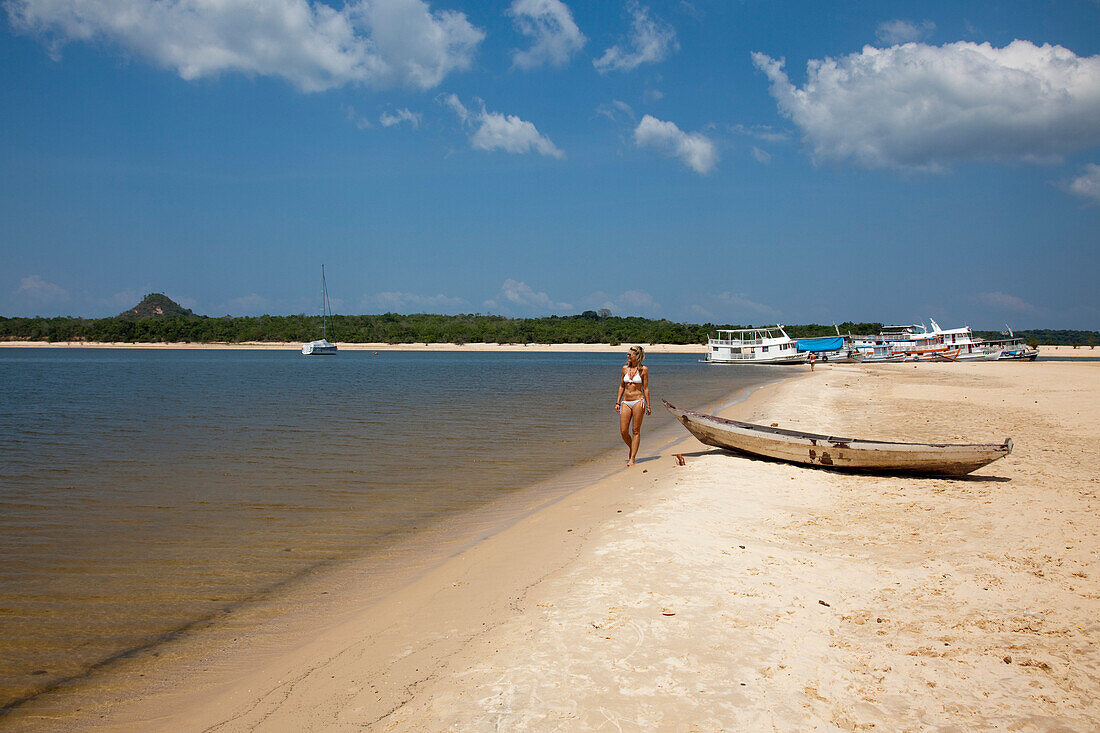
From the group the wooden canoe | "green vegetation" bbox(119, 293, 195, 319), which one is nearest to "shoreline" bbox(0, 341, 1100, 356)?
"green vegetation" bbox(119, 293, 195, 319)

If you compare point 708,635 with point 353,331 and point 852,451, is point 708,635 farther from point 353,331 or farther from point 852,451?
point 353,331

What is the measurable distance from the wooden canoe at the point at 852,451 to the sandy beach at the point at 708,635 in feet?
3.65

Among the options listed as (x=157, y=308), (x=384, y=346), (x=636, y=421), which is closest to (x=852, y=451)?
(x=636, y=421)

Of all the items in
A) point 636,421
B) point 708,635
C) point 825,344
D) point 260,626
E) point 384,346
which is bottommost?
point 260,626

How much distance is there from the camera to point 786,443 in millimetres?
10516

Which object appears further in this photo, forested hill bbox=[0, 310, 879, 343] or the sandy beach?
forested hill bbox=[0, 310, 879, 343]

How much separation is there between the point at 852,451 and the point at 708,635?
21.7ft

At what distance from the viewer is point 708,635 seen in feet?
14.2

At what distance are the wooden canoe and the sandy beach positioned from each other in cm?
111

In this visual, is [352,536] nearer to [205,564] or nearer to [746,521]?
[205,564]

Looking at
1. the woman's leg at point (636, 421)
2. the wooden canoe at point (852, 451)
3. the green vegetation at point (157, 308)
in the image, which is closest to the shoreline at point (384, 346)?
the green vegetation at point (157, 308)

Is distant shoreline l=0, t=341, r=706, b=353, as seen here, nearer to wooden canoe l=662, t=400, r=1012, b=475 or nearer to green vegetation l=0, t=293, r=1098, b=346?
green vegetation l=0, t=293, r=1098, b=346

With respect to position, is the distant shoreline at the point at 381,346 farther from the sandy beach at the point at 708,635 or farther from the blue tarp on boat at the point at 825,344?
the sandy beach at the point at 708,635

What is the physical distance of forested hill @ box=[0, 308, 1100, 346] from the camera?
124 m
